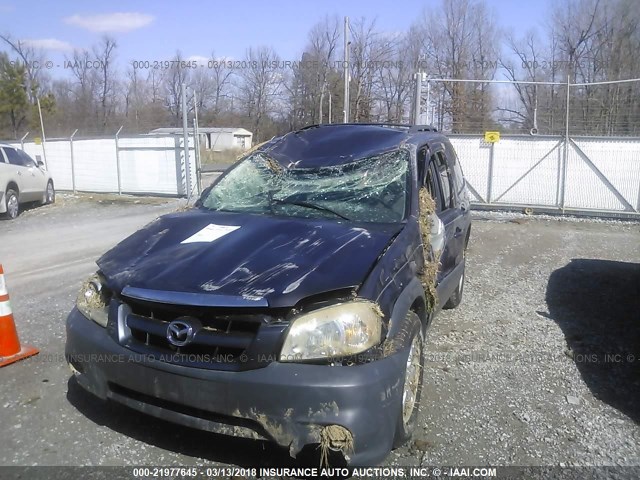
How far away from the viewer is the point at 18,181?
13281mm

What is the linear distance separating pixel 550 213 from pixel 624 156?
1.89 meters

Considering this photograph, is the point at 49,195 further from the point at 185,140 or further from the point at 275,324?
the point at 275,324

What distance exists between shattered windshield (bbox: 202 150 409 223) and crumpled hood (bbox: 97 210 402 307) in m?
0.21

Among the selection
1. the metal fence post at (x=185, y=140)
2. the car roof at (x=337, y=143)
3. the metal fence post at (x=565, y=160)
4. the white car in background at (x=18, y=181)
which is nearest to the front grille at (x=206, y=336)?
the car roof at (x=337, y=143)

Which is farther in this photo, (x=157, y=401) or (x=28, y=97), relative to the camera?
(x=28, y=97)

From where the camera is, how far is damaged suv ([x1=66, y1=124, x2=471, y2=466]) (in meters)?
2.51

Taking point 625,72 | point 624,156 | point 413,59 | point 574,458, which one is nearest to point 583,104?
point 624,156

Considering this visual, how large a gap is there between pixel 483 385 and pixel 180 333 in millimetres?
2435

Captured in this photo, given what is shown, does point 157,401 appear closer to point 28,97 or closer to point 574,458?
point 574,458

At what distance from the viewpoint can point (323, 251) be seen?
302 cm

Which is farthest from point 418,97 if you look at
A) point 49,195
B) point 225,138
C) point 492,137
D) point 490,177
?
point 225,138

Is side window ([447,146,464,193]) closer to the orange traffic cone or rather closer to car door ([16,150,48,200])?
the orange traffic cone

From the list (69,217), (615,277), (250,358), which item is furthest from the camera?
(69,217)

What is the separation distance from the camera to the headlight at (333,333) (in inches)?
101
